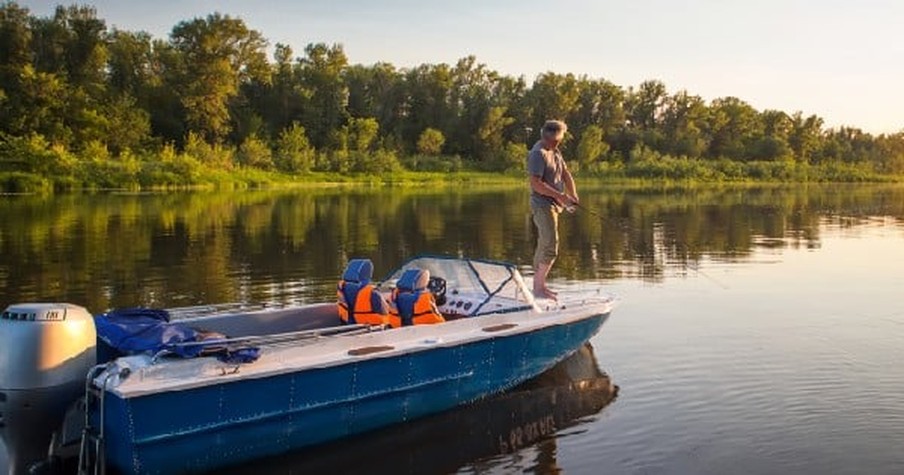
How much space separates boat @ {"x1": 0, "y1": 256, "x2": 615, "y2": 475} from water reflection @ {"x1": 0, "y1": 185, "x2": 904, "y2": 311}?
6.37m

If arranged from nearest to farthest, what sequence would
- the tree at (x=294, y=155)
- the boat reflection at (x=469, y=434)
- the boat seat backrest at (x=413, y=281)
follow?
the boat reflection at (x=469, y=434) < the boat seat backrest at (x=413, y=281) < the tree at (x=294, y=155)

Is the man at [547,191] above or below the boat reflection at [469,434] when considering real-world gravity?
above

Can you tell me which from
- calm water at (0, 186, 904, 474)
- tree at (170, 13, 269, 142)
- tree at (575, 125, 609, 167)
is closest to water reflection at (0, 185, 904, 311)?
calm water at (0, 186, 904, 474)

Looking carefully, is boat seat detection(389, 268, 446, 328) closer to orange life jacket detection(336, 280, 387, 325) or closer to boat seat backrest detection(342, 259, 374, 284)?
orange life jacket detection(336, 280, 387, 325)

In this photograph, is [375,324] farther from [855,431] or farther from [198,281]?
[198,281]

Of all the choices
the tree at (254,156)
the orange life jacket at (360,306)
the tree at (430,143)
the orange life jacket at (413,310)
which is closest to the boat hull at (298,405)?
the orange life jacket at (413,310)

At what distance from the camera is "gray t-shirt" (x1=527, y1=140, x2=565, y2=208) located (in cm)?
1000

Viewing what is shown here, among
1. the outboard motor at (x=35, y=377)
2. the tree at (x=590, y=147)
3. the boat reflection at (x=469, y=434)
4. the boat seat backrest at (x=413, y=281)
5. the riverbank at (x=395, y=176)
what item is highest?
the tree at (x=590, y=147)

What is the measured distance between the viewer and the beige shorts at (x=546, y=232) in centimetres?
1017

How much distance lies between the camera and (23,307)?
245 inches

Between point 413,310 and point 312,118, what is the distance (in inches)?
3278

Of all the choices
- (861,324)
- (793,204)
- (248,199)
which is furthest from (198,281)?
(793,204)

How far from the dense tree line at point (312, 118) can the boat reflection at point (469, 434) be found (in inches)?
1817

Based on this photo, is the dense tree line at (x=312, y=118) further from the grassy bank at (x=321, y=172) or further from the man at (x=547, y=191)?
the man at (x=547, y=191)
